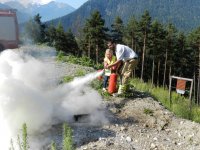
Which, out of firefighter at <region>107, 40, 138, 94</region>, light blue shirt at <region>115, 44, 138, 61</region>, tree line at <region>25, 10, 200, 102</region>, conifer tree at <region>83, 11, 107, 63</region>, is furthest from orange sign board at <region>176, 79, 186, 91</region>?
conifer tree at <region>83, 11, 107, 63</region>

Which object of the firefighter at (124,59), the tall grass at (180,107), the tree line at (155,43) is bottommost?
the tree line at (155,43)

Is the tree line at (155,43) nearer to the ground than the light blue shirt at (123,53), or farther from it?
nearer to the ground

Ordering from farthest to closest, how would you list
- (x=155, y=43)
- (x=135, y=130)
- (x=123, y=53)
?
1. (x=155, y=43)
2. (x=123, y=53)
3. (x=135, y=130)

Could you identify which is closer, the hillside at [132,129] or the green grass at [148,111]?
the hillside at [132,129]

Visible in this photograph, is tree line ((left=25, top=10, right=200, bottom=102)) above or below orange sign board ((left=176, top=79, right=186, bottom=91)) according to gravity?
below

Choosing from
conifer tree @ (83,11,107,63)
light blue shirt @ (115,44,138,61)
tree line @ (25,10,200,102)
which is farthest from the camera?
conifer tree @ (83,11,107,63)

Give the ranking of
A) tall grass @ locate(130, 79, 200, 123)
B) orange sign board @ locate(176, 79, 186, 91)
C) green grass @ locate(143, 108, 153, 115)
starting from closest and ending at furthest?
Answer: green grass @ locate(143, 108, 153, 115)
tall grass @ locate(130, 79, 200, 123)
orange sign board @ locate(176, 79, 186, 91)

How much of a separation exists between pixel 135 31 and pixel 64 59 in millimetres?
47184

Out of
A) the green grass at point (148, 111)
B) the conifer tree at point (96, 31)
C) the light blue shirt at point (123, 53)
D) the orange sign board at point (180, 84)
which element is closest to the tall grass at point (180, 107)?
the orange sign board at point (180, 84)

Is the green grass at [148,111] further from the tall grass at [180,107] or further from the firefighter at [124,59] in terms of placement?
the firefighter at [124,59]

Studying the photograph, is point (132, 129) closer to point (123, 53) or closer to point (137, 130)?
point (137, 130)

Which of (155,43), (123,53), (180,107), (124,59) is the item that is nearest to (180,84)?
(180,107)

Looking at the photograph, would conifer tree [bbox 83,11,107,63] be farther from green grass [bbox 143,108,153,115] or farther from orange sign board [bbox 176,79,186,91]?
green grass [bbox 143,108,153,115]

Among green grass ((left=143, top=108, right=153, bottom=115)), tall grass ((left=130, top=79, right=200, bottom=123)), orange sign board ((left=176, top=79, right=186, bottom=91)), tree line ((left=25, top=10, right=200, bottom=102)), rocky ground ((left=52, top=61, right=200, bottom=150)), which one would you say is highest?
orange sign board ((left=176, top=79, right=186, bottom=91))
